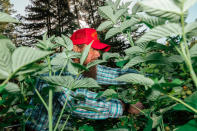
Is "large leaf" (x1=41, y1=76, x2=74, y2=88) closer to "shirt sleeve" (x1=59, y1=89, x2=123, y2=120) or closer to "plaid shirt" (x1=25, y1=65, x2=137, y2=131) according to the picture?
"plaid shirt" (x1=25, y1=65, x2=137, y2=131)

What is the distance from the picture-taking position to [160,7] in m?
0.24

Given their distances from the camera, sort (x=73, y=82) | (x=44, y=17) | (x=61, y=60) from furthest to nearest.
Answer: (x=44, y=17) → (x=61, y=60) → (x=73, y=82)

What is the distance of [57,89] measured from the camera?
1.77 feet

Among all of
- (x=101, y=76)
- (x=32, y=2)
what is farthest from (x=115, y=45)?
(x=32, y=2)

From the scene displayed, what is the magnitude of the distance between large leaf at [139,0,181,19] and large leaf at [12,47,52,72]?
19 centimetres

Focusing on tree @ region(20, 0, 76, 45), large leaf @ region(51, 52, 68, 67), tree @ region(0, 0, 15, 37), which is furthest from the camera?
tree @ region(0, 0, 15, 37)

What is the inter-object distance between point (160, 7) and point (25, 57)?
239 mm

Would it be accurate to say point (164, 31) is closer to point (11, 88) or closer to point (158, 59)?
point (158, 59)

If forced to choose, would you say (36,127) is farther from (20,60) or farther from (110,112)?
(20,60)

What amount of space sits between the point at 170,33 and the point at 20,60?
0.89 feet

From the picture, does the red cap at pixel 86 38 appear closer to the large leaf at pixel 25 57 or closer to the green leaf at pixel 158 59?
the green leaf at pixel 158 59

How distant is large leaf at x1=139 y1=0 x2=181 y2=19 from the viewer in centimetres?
24

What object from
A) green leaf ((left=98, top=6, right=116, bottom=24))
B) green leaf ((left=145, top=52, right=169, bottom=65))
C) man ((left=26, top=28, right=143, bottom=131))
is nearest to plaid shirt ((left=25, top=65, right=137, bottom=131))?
man ((left=26, top=28, right=143, bottom=131))

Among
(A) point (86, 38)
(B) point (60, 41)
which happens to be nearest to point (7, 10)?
(A) point (86, 38)
